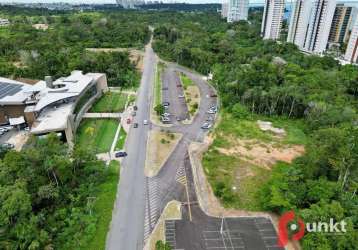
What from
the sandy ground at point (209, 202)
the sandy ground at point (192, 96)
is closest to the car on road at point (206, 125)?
the sandy ground at point (192, 96)

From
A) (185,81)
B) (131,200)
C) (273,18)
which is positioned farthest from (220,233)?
(273,18)

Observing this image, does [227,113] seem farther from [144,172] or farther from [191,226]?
[191,226]

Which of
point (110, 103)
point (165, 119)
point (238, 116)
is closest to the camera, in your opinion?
point (165, 119)

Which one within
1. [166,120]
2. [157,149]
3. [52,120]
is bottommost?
[157,149]

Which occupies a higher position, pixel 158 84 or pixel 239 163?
pixel 158 84

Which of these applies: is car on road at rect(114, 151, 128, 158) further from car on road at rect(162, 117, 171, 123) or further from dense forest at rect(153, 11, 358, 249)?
dense forest at rect(153, 11, 358, 249)

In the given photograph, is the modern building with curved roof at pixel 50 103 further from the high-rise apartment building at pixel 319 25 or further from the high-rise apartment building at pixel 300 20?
the high-rise apartment building at pixel 300 20

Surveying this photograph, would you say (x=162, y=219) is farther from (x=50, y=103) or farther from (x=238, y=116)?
(x=50, y=103)
